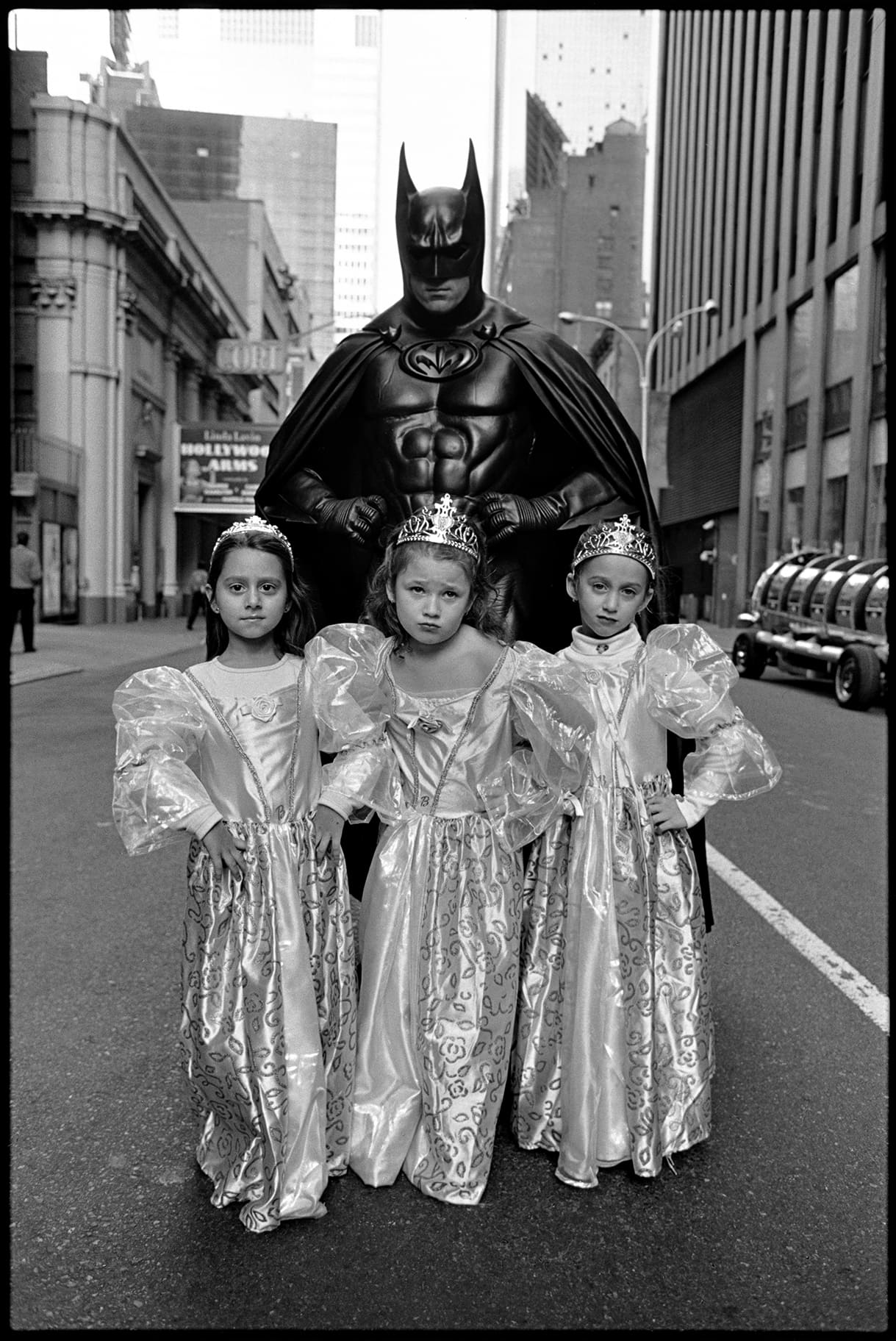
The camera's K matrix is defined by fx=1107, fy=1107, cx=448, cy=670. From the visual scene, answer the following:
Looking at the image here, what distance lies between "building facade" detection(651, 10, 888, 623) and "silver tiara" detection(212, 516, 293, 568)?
11.5 m

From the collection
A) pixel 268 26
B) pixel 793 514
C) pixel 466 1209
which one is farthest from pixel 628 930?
pixel 793 514

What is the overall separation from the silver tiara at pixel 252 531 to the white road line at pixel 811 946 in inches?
93.3

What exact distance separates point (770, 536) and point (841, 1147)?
26.4 m

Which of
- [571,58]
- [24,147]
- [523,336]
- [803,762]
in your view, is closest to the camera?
→ [24,147]

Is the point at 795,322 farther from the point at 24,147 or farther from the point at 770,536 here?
the point at 24,147

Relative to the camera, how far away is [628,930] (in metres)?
2.56

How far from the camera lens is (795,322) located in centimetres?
2653

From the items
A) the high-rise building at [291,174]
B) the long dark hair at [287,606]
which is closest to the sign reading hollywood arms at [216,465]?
the high-rise building at [291,174]

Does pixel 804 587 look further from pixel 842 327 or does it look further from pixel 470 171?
pixel 842 327

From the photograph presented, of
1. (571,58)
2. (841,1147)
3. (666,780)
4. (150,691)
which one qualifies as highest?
(571,58)

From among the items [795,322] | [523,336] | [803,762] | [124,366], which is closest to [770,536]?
[795,322]

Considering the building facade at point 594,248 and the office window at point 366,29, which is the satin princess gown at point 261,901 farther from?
the building facade at point 594,248

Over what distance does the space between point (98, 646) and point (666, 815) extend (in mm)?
17341

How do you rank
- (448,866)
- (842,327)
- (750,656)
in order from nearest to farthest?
(448,866) → (750,656) → (842,327)
